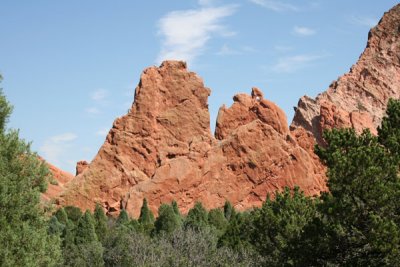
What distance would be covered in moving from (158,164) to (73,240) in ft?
126

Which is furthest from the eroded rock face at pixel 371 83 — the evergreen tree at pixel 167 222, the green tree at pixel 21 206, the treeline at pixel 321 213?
the green tree at pixel 21 206

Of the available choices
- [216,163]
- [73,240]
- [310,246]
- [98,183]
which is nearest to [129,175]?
[98,183]

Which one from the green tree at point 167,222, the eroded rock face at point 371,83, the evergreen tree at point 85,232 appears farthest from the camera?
the eroded rock face at point 371,83

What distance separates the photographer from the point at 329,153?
1042 inches

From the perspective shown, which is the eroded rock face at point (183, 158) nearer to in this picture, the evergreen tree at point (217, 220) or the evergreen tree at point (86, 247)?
the evergreen tree at point (217, 220)

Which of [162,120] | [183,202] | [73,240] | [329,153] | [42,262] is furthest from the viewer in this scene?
[162,120]

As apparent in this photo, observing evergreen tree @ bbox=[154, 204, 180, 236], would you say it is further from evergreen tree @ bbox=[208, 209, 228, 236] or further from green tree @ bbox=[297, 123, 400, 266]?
green tree @ bbox=[297, 123, 400, 266]

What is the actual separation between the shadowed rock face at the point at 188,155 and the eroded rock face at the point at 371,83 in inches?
1076

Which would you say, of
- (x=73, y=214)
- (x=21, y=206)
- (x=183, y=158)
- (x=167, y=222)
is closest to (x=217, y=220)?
(x=167, y=222)

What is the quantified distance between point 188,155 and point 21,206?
65.4 m

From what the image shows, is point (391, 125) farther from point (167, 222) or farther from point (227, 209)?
point (227, 209)

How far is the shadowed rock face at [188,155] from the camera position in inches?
3300

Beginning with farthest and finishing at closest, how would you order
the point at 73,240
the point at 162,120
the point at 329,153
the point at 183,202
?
the point at 162,120 → the point at 183,202 → the point at 73,240 → the point at 329,153

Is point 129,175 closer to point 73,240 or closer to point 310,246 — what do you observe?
point 73,240
